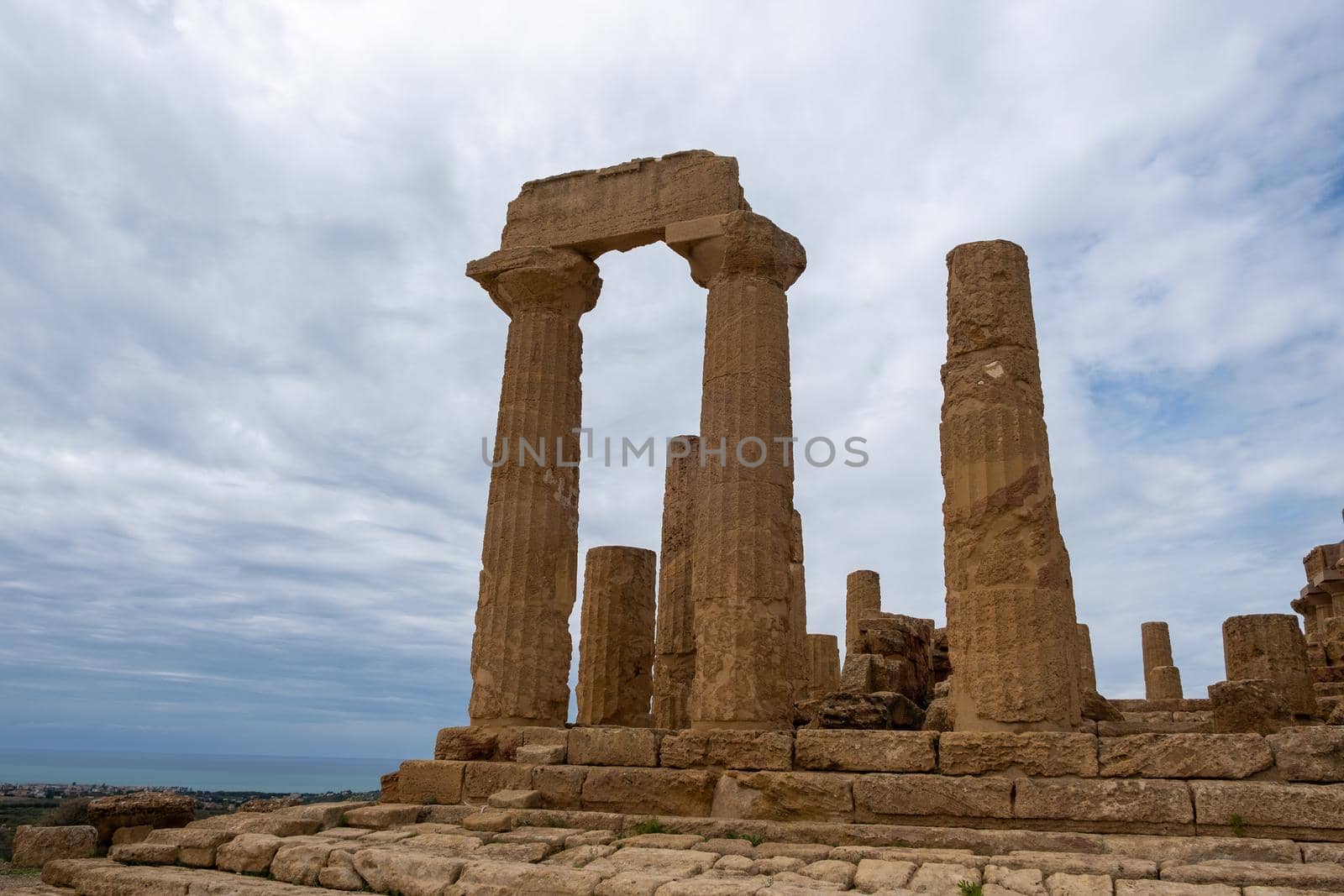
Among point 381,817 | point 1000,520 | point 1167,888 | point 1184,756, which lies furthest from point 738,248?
point 1167,888

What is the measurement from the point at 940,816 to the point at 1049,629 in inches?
81.6

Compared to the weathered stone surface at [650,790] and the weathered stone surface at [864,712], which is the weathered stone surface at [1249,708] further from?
the weathered stone surface at [650,790]

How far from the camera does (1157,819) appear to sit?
326 inches

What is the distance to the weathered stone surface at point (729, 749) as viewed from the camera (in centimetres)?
1036

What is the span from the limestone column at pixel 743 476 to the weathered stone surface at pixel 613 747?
2.09ft

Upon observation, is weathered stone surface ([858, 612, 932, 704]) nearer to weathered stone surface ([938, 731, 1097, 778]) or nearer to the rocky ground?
weathered stone surface ([938, 731, 1097, 778])

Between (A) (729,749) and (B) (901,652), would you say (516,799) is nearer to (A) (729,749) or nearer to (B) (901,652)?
(A) (729,749)

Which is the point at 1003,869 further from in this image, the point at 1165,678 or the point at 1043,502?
the point at 1165,678

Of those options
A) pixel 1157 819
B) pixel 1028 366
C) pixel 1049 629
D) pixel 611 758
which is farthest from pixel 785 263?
pixel 1157 819

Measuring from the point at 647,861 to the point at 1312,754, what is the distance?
564cm

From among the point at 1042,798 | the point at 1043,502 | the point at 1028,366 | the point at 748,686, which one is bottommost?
the point at 1042,798

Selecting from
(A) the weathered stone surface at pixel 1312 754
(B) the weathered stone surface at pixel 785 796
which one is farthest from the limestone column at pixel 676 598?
(A) the weathered stone surface at pixel 1312 754

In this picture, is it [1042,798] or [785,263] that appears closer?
[1042,798]

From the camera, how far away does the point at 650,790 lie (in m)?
10.6
